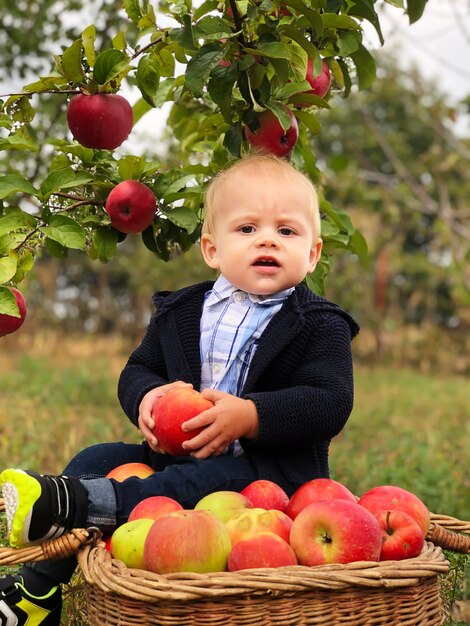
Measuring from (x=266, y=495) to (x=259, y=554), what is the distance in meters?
0.30

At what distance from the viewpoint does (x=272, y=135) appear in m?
2.36

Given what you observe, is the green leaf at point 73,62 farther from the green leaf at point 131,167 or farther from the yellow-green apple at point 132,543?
the yellow-green apple at point 132,543

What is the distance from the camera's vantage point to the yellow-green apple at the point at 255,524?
174cm

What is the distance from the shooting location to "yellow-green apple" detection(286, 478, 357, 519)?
1.92m

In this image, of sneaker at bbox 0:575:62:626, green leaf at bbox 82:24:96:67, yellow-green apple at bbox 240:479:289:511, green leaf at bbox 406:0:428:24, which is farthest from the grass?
green leaf at bbox 406:0:428:24

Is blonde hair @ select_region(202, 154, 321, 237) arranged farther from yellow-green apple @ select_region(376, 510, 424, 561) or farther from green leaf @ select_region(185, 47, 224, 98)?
yellow-green apple @ select_region(376, 510, 424, 561)

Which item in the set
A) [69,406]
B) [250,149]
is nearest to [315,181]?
[250,149]

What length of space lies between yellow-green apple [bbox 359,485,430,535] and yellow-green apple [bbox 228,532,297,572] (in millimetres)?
308

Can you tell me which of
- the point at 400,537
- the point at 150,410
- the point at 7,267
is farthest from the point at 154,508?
the point at 7,267

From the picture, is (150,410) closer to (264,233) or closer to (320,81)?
(264,233)

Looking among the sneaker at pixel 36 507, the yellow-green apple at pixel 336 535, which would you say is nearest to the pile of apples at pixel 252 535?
the yellow-green apple at pixel 336 535

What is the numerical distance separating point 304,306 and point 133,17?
826 mm

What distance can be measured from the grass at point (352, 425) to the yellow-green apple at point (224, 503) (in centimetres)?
44

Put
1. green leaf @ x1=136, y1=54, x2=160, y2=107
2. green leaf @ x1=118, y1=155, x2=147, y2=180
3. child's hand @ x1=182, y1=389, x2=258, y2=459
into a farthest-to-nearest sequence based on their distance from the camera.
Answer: green leaf @ x1=118, y1=155, x2=147, y2=180, green leaf @ x1=136, y1=54, x2=160, y2=107, child's hand @ x1=182, y1=389, x2=258, y2=459
